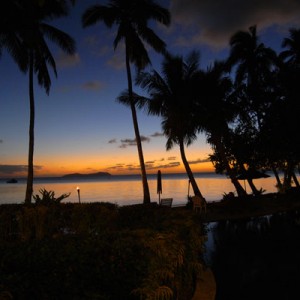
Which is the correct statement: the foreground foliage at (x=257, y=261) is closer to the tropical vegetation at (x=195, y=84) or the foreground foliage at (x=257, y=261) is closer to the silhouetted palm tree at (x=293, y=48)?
the tropical vegetation at (x=195, y=84)

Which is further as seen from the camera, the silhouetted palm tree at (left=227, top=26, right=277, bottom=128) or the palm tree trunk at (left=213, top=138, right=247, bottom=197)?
the silhouetted palm tree at (left=227, top=26, right=277, bottom=128)

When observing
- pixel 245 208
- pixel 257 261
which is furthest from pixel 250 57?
pixel 257 261

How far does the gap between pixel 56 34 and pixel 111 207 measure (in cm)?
1498

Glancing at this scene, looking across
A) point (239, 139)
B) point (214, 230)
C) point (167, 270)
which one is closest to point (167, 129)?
point (239, 139)

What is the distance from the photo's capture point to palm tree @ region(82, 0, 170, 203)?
21.8 metres

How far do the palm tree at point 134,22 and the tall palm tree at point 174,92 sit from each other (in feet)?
10.1

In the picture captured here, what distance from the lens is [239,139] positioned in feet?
102

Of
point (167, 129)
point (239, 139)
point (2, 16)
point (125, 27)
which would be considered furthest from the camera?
point (239, 139)

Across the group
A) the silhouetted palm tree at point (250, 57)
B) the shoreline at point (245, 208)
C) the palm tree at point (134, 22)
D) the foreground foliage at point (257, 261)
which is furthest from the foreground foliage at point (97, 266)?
the silhouetted palm tree at point (250, 57)

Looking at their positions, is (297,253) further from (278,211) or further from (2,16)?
(2,16)

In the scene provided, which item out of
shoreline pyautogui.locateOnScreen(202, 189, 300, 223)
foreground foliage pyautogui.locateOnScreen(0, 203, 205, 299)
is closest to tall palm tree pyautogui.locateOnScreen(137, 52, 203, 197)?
shoreline pyautogui.locateOnScreen(202, 189, 300, 223)

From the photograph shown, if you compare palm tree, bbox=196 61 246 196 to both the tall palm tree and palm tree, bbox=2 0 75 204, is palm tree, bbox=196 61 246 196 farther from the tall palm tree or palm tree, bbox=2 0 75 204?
palm tree, bbox=2 0 75 204

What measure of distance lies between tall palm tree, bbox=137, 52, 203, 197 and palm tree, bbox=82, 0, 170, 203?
3091 mm

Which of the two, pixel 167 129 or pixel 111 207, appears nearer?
pixel 111 207
